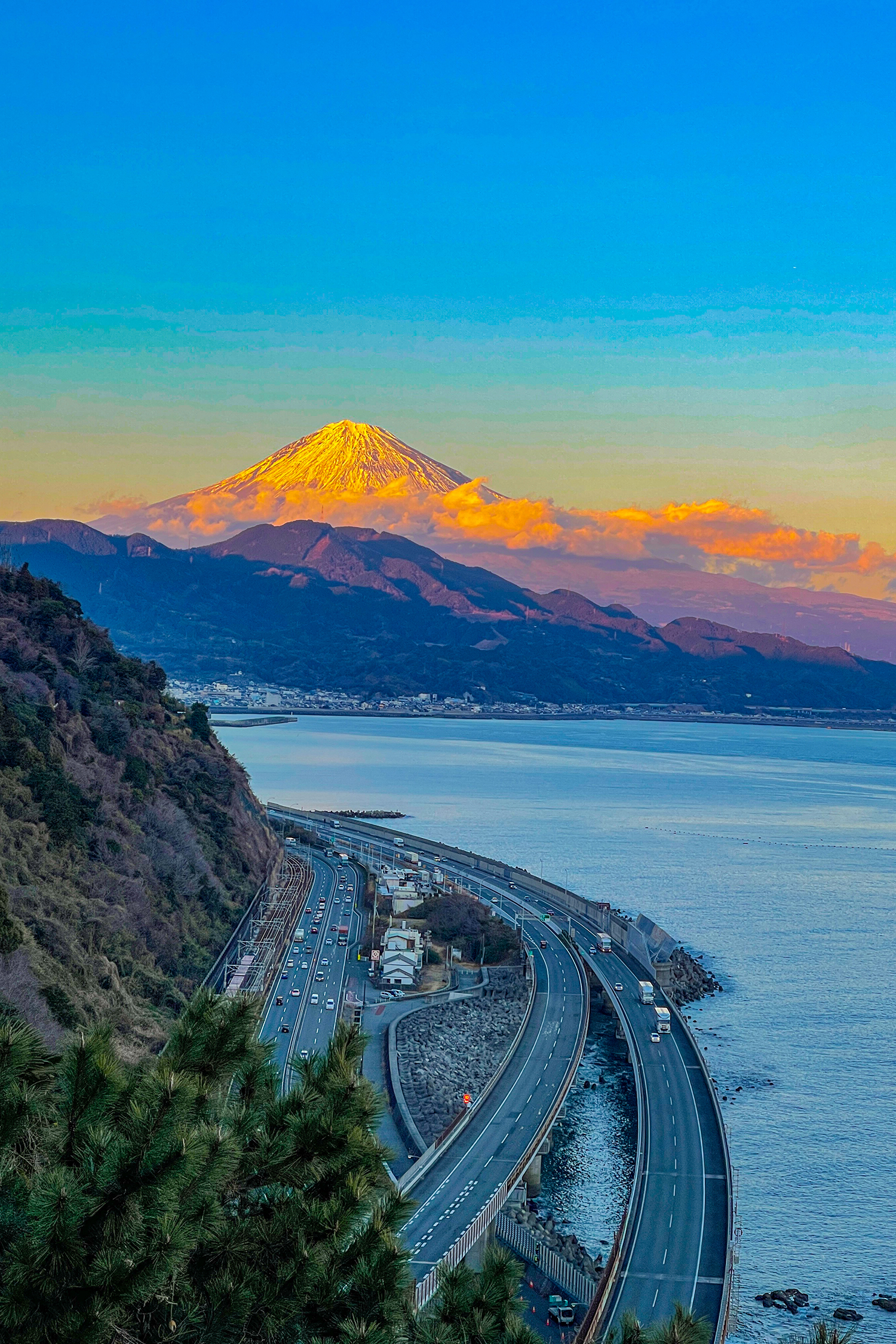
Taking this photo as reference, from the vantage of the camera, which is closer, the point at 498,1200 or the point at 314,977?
the point at 498,1200

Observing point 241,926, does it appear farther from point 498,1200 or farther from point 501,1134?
point 498,1200

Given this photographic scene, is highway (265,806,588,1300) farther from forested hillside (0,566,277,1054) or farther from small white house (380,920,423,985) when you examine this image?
forested hillside (0,566,277,1054)

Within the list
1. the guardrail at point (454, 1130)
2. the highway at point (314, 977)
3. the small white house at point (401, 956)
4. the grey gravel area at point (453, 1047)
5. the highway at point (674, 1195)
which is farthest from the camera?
the small white house at point (401, 956)

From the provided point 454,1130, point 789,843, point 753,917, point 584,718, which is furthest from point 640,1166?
point 584,718

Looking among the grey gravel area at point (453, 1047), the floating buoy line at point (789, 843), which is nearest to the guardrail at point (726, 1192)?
the grey gravel area at point (453, 1047)

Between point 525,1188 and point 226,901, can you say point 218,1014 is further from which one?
point 226,901

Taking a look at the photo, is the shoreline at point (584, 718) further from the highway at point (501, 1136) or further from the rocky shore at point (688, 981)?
the highway at point (501, 1136)
